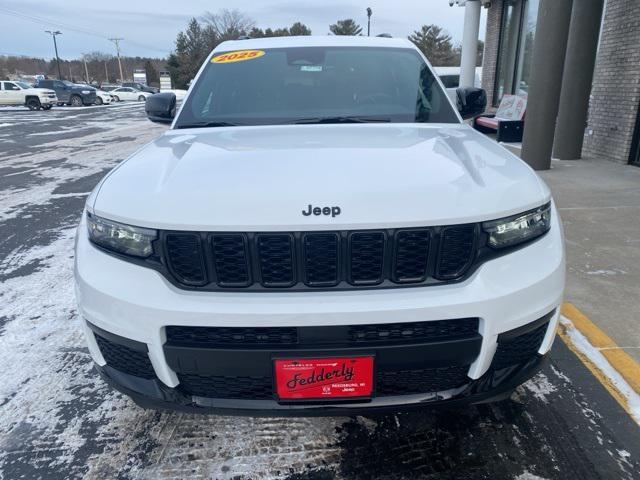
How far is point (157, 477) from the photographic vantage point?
1986 mm

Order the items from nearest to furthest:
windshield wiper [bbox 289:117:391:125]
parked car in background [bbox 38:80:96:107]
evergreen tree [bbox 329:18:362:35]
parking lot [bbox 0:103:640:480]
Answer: parking lot [bbox 0:103:640:480], windshield wiper [bbox 289:117:391:125], parked car in background [bbox 38:80:96:107], evergreen tree [bbox 329:18:362:35]

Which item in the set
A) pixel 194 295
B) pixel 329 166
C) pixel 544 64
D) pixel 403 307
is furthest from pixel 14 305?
pixel 544 64

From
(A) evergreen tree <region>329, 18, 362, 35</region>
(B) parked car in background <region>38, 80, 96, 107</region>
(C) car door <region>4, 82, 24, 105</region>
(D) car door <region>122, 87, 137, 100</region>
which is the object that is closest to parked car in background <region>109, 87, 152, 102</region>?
(D) car door <region>122, 87, 137, 100</region>

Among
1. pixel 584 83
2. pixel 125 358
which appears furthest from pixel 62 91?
pixel 125 358

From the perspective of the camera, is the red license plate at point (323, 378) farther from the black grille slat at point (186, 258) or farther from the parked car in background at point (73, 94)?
the parked car in background at point (73, 94)

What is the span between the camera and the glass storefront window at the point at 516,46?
13414 mm

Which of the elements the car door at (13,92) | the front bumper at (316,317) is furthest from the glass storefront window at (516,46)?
the car door at (13,92)

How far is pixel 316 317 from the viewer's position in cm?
159

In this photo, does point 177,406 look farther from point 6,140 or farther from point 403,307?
point 6,140

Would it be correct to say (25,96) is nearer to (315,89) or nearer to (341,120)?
(315,89)

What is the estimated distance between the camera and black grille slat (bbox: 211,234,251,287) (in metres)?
1.66

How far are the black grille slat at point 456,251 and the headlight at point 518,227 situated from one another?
0.07m

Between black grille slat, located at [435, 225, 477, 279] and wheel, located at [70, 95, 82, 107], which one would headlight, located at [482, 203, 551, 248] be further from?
wheel, located at [70, 95, 82, 107]

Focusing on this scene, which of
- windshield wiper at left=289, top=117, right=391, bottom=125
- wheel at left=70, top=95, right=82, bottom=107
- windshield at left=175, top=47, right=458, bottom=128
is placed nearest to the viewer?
windshield wiper at left=289, top=117, right=391, bottom=125
